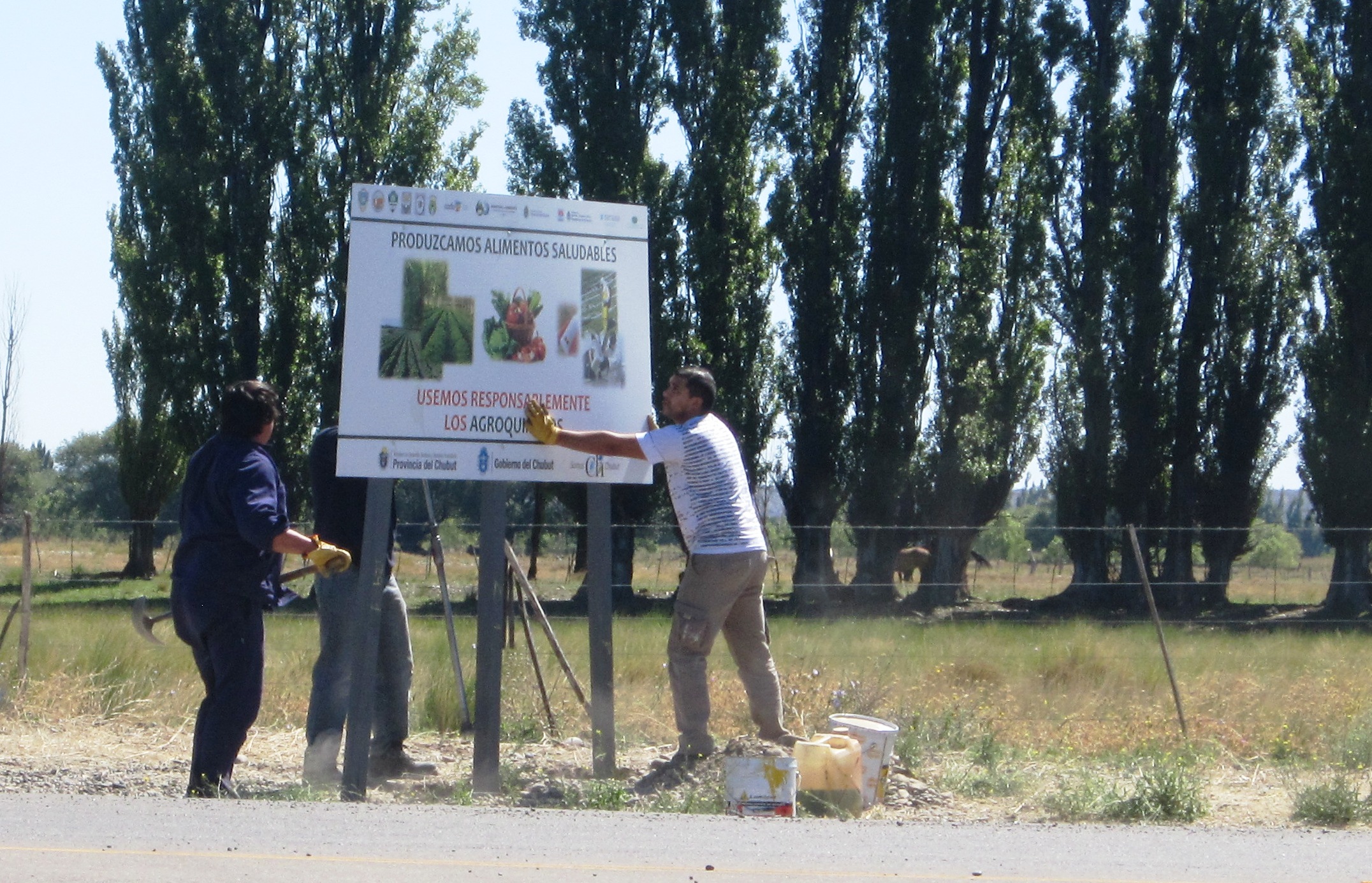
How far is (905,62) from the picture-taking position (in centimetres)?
2647

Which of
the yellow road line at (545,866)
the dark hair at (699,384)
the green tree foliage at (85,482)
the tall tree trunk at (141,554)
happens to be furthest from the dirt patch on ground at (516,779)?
the green tree foliage at (85,482)

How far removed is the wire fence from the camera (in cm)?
1314

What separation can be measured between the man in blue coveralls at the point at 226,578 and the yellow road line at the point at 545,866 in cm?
116

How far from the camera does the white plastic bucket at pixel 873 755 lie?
20.9ft

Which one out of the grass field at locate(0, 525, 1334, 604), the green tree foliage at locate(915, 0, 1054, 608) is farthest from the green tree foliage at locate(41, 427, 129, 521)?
the green tree foliage at locate(915, 0, 1054, 608)

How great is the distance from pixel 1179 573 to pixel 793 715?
20485mm

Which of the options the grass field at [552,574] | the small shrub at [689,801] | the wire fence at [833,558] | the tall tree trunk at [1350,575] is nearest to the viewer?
the small shrub at [689,801]

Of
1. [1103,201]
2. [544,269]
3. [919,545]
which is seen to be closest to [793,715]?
[544,269]

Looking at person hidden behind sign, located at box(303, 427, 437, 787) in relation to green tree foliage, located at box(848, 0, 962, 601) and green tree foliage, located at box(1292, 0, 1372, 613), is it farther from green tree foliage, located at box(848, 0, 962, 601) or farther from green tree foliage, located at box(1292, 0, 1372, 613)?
green tree foliage, located at box(1292, 0, 1372, 613)

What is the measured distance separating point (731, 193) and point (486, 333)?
19.9 metres

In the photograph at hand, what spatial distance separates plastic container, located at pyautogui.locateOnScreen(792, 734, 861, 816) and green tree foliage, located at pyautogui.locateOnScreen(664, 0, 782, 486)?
1961cm

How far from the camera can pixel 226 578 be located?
5824 millimetres

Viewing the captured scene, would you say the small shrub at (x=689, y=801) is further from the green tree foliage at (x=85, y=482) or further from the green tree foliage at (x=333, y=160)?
the green tree foliage at (x=85, y=482)

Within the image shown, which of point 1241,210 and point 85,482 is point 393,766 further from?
A: point 85,482
